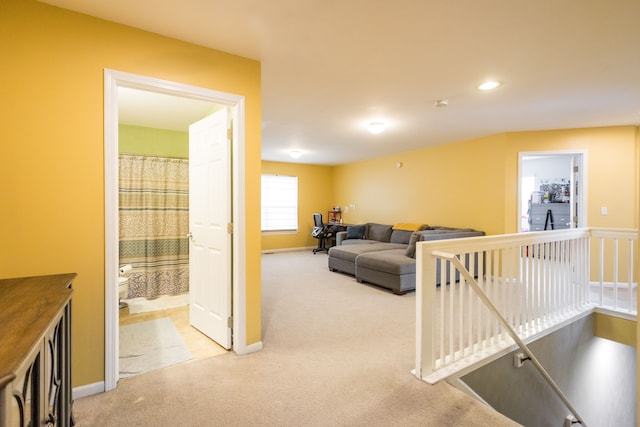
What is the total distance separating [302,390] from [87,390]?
1322 mm

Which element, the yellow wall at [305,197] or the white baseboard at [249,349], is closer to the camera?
the white baseboard at [249,349]

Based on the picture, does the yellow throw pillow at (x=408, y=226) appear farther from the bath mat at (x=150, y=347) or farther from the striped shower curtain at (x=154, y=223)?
the bath mat at (x=150, y=347)

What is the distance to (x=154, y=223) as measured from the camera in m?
4.19

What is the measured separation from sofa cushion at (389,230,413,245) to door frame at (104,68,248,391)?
4.29 m

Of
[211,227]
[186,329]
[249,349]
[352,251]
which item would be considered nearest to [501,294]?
[249,349]

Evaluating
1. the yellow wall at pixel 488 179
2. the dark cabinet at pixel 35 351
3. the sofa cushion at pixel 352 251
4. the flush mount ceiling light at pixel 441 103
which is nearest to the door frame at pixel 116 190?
the dark cabinet at pixel 35 351

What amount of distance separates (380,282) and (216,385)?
2.89m

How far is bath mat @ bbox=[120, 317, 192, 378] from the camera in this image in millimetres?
2332

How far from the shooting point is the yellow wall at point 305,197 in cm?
804

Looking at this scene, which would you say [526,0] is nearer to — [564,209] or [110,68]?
[110,68]

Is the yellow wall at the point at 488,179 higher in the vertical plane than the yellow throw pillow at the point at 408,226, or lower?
higher

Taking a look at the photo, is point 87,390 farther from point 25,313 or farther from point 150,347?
point 25,313

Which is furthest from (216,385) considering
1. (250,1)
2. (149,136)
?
(149,136)

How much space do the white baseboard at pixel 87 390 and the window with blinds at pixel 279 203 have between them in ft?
19.6
